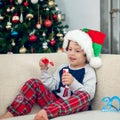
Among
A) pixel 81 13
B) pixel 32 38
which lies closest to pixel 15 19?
pixel 32 38

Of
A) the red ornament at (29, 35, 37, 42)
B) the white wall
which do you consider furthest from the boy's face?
the white wall

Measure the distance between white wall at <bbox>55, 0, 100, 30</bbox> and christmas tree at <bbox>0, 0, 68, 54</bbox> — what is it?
64 centimetres

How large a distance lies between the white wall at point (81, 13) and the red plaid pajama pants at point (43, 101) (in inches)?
75.8

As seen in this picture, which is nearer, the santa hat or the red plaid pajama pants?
the red plaid pajama pants

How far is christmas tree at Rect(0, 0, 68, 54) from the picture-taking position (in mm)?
3057

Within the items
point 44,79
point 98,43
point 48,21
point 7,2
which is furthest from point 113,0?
point 44,79

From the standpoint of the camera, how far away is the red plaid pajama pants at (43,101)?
1.65m

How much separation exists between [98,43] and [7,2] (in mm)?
1464

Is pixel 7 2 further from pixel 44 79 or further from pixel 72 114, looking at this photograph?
pixel 72 114

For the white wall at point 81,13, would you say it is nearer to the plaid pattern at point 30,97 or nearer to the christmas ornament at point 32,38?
the christmas ornament at point 32,38

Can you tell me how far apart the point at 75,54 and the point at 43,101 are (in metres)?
0.40

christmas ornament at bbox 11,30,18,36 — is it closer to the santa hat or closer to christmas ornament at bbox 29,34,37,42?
christmas ornament at bbox 29,34,37,42

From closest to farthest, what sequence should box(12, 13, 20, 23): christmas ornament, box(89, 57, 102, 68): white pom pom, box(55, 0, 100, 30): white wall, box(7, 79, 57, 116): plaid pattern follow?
box(7, 79, 57, 116): plaid pattern → box(89, 57, 102, 68): white pom pom → box(12, 13, 20, 23): christmas ornament → box(55, 0, 100, 30): white wall

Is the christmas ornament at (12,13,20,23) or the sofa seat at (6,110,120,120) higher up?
the christmas ornament at (12,13,20,23)
